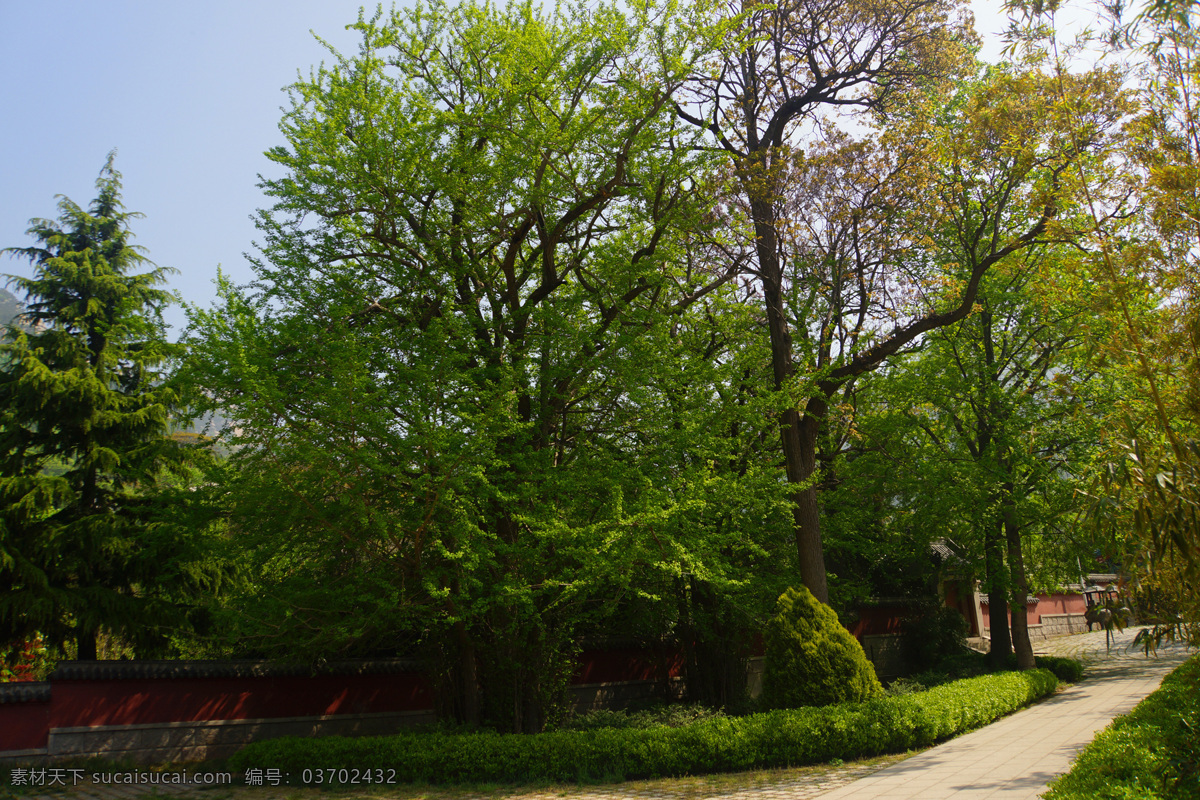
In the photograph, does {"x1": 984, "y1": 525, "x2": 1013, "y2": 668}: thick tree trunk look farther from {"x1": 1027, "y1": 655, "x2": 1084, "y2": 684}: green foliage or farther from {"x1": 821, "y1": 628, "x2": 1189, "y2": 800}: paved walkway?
{"x1": 821, "y1": 628, "x2": 1189, "y2": 800}: paved walkway

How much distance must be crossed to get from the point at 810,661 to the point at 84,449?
1253 cm

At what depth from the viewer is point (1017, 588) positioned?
54.2 ft

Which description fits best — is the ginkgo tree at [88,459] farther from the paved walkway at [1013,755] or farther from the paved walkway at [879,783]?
the paved walkway at [1013,755]

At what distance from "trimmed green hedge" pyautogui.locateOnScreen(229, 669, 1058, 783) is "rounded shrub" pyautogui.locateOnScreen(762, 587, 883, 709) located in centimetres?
50

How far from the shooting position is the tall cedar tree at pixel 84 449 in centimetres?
1109

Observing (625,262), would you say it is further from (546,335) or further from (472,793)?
(472,793)

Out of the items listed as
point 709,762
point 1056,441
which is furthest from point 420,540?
point 1056,441

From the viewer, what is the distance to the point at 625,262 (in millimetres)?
11711

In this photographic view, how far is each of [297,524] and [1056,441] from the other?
52.3ft

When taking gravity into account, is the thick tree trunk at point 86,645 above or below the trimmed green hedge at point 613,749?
above

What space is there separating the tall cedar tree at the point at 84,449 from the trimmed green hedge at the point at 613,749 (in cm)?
392

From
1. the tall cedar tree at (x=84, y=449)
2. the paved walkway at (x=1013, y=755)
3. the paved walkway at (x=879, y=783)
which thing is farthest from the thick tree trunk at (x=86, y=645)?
the paved walkway at (x=1013, y=755)

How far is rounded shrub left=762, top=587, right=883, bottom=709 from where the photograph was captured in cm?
1054

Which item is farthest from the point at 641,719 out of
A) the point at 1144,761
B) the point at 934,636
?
the point at 934,636
